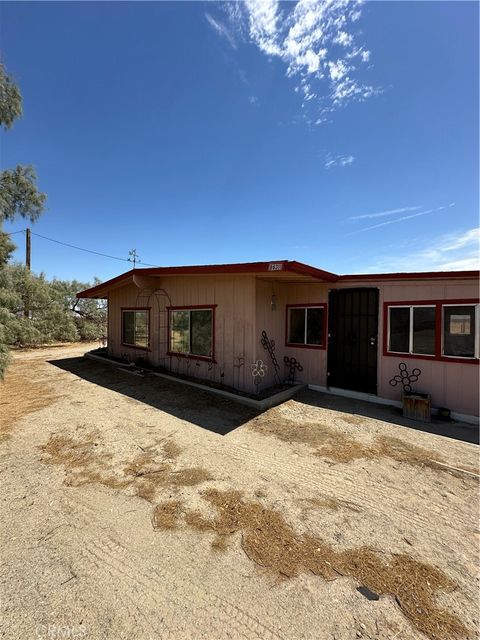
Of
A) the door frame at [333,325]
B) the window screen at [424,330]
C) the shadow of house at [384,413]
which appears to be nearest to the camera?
the shadow of house at [384,413]

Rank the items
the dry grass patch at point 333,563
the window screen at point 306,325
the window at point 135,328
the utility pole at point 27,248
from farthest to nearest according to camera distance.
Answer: the utility pole at point 27,248 < the window at point 135,328 < the window screen at point 306,325 < the dry grass patch at point 333,563

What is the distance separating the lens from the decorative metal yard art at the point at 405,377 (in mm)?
5742

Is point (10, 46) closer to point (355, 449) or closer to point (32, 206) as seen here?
point (32, 206)

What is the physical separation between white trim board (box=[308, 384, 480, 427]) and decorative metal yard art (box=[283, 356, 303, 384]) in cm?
49

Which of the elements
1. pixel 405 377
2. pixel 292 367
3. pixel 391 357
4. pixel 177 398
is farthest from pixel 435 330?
pixel 177 398

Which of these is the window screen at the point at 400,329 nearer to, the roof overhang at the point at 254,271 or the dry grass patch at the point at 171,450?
the roof overhang at the point at 254,271

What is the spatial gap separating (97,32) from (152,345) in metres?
7.98

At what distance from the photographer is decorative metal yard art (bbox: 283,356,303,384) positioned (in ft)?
24.1

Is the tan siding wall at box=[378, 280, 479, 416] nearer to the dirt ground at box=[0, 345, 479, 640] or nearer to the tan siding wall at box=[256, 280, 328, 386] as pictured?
the dirt ground at box=[0, 345, 479, 640]

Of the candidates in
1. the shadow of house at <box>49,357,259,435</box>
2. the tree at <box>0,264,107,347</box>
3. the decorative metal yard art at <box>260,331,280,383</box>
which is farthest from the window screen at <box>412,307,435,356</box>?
the tree at <box>0,264,107,347</box>

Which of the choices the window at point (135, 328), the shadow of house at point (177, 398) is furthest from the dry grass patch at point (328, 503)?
the window at point (135, 328)

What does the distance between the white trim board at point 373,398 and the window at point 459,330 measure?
1.10m

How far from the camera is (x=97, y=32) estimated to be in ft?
22.0

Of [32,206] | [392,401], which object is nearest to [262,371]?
[392,401]
